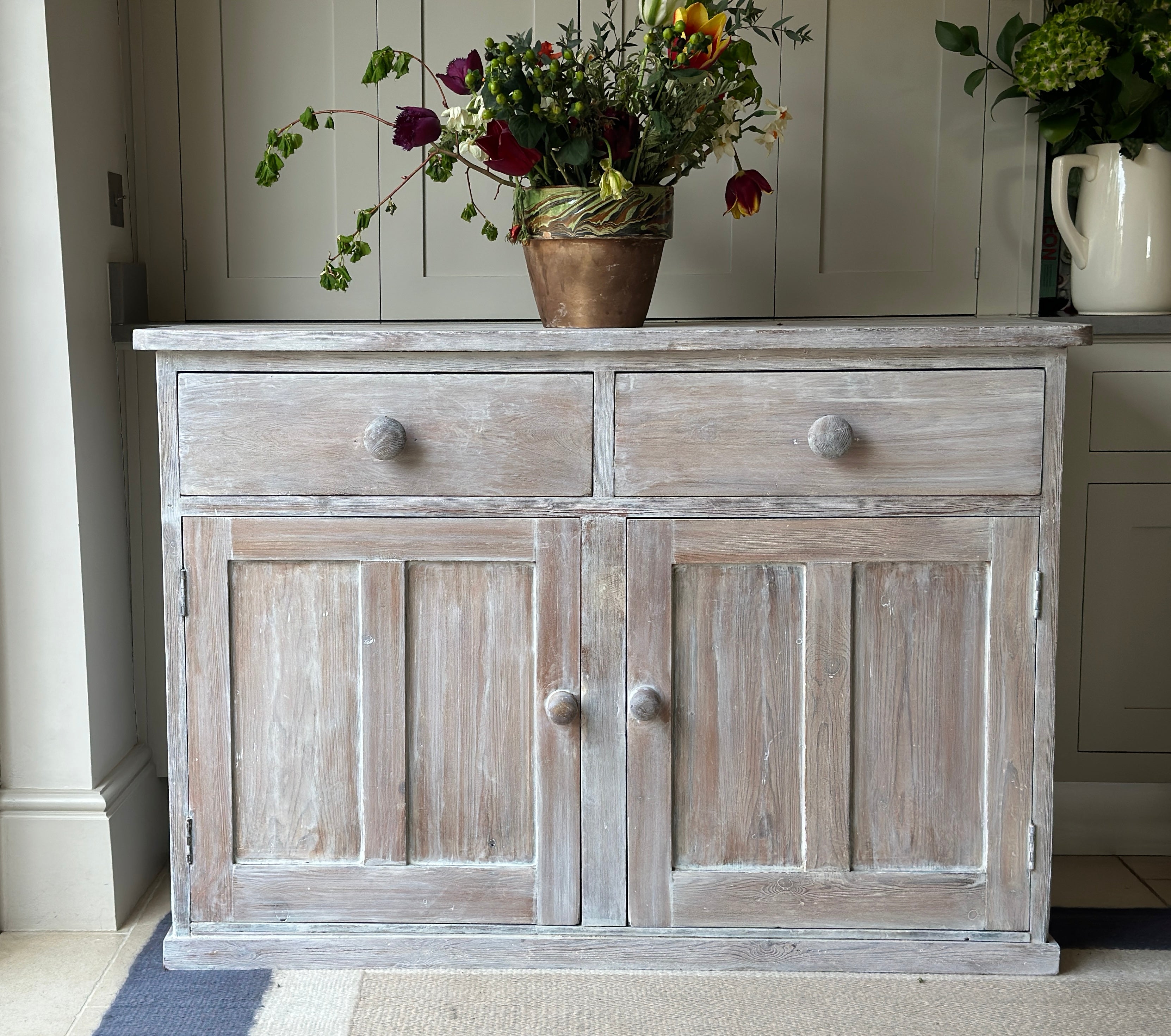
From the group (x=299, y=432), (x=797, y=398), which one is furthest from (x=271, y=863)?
(x=797, y=398)

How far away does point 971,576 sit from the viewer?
1.45m

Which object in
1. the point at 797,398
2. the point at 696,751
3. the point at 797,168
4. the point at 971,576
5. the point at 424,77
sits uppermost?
the point at 424,77

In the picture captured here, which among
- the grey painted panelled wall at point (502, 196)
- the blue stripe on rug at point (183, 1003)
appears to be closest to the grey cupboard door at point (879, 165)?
the grey painted panelled wall at point (502, 196)

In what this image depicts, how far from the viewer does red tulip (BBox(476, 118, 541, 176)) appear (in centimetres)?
146

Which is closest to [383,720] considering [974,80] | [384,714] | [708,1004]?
[384,714]

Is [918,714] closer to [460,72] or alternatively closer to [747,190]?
[747,190]

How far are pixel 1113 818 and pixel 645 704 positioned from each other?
103cm

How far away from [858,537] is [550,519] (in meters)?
0.40

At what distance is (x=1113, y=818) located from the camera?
6.40 feet

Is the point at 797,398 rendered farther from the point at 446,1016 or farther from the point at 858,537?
the point at 446,1016

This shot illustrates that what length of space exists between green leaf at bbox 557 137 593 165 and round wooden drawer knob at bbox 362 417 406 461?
0.41 meters

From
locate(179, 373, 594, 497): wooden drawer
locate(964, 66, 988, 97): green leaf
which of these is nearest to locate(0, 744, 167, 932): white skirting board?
locate(179, 373, 594, 497): wooden drawer

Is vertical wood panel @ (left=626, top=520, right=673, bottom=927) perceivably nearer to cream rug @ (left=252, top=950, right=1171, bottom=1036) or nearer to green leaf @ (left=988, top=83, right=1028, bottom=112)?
cream rug @ (left=252, top=950, right=1171, bottom=1036)

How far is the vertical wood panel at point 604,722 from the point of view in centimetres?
145
